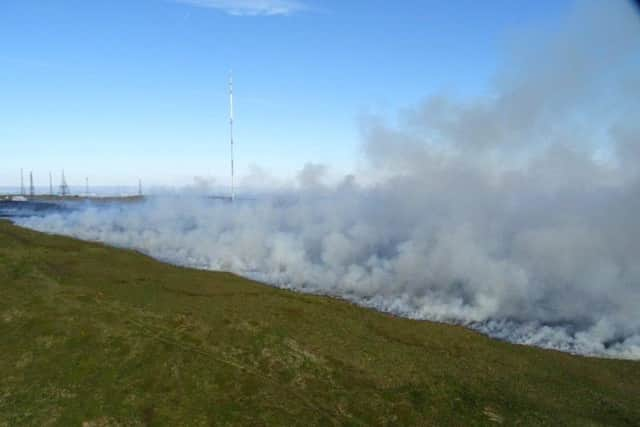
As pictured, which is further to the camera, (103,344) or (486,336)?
(486,336)

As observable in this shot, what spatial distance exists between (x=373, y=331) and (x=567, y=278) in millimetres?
8491

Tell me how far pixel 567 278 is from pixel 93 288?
54.9 feet

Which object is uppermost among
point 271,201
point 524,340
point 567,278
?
point 271,201

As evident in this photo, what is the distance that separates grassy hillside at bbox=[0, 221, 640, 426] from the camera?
8781 millimetres

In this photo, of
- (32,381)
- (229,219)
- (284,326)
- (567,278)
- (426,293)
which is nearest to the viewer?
(32,381)

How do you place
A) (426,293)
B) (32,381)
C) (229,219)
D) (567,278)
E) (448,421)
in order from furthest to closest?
(229,219), (426,293), (567,278), (32,381), (448,421)

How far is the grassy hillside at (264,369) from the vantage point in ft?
28.8

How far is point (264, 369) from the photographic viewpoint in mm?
10391

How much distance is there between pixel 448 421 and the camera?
8.62m

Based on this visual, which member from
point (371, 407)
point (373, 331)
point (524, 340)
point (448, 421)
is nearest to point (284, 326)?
point (373, 331)

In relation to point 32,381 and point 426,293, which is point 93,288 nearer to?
point 32,381

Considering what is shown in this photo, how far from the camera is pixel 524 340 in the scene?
1346cm

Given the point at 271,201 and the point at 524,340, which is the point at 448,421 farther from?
the point at 271,201

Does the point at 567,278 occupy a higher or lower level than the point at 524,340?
higher
